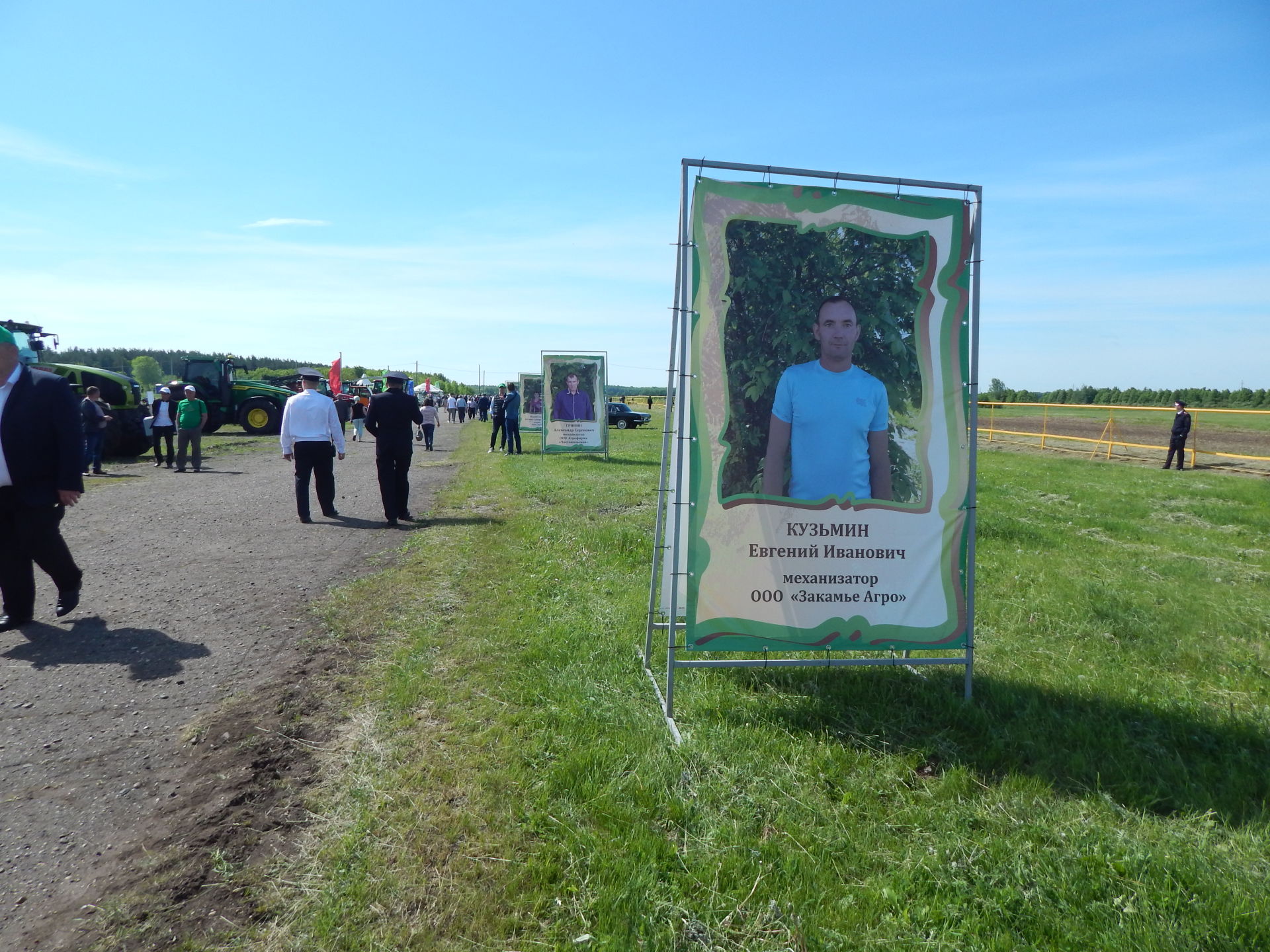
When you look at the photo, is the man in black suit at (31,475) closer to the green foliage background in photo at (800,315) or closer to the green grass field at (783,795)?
the green grass field at (783,795)


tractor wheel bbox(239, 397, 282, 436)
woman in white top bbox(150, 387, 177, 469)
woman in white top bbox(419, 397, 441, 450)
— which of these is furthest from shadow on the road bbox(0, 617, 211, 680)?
tractor wheel bbox(239, 397, 282, 436)

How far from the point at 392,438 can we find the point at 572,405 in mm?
11923

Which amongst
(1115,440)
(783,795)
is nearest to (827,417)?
(783,795)

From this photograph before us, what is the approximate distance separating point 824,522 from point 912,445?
629mm

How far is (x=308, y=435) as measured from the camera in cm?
1009

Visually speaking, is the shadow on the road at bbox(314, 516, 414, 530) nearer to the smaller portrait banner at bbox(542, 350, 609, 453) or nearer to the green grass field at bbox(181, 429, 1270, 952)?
the green grass field at bbox(181, 429, 1270, 952)

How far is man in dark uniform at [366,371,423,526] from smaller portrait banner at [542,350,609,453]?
11382mm

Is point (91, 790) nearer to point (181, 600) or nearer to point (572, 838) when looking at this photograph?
point (572, 838)

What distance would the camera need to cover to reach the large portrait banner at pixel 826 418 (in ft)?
13.2

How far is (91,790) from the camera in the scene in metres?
3.29

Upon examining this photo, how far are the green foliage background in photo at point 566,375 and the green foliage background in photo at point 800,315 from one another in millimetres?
17907

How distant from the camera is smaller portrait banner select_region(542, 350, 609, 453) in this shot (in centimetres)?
2175

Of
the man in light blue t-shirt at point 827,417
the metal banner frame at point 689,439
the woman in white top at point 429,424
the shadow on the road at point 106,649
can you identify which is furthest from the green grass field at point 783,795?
the woman in white top at point 429,424

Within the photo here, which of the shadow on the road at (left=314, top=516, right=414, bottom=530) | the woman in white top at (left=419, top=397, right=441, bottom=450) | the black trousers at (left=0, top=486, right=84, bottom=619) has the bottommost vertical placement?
the shadow on the road at (left=314, top=516, right=414, bottom=530)
